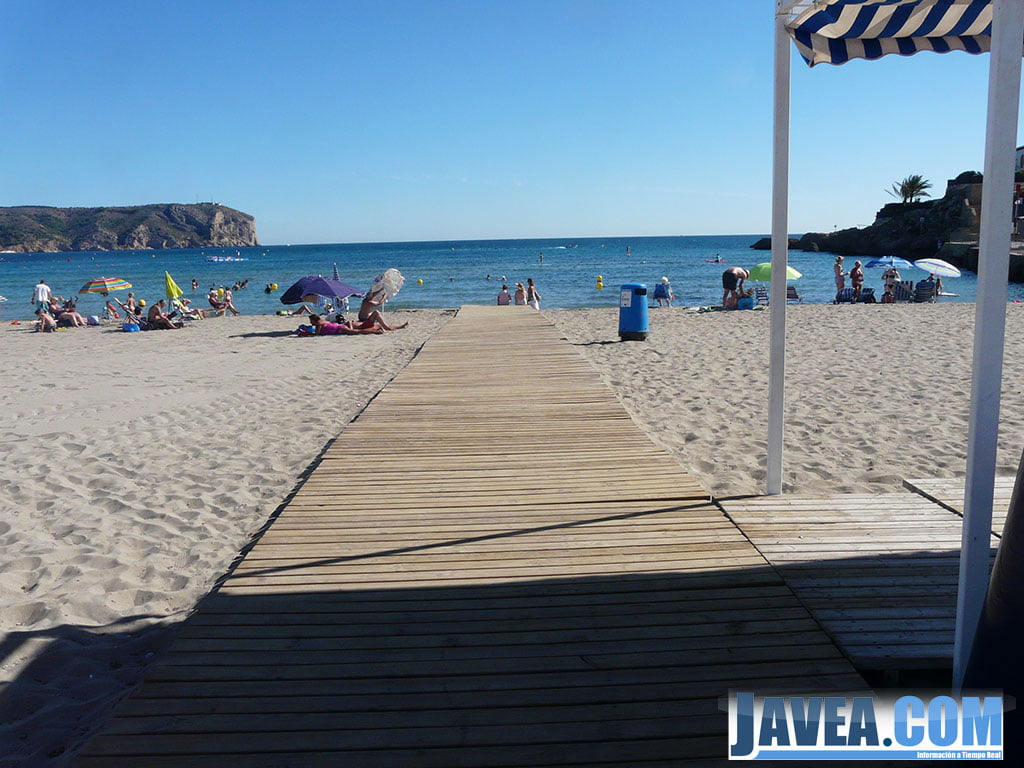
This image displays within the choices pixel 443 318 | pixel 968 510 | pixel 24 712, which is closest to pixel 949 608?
pixel 968 510

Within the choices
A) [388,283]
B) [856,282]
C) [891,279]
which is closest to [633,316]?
[388,283]

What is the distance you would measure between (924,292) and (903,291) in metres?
0.66

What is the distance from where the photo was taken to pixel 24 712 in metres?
2.54

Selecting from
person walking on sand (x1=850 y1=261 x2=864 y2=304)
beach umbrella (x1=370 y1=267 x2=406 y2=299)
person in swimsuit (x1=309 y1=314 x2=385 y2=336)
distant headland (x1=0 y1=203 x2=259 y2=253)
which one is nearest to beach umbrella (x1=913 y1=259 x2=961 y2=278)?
person walking on sand (x1=850 y1=261 x2=864 y2=304)

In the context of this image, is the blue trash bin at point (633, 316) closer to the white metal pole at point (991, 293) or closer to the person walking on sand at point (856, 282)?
the white metal pole at point (991, 293)

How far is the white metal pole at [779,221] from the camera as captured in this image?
3.51 meters

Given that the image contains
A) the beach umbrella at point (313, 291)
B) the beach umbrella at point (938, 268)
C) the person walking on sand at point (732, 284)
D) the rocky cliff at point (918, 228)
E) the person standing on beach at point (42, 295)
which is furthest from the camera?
the rocky cliff at point (918, 228)

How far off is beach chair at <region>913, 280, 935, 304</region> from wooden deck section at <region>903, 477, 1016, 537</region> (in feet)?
59.4

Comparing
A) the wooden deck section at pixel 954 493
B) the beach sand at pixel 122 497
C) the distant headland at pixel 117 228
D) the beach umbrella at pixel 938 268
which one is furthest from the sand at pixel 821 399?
the distant headland at pixel 117 228

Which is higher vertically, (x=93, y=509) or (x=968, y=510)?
(x=968, y=510)

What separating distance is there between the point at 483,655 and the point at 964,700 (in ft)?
4.50

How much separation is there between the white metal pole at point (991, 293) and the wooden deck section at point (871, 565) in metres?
0.43

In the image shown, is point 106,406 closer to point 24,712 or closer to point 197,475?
point 197,475

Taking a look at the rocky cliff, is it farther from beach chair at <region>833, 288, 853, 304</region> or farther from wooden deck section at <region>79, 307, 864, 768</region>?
wooden deck section at <region>79, 307, 864, 768</region>
